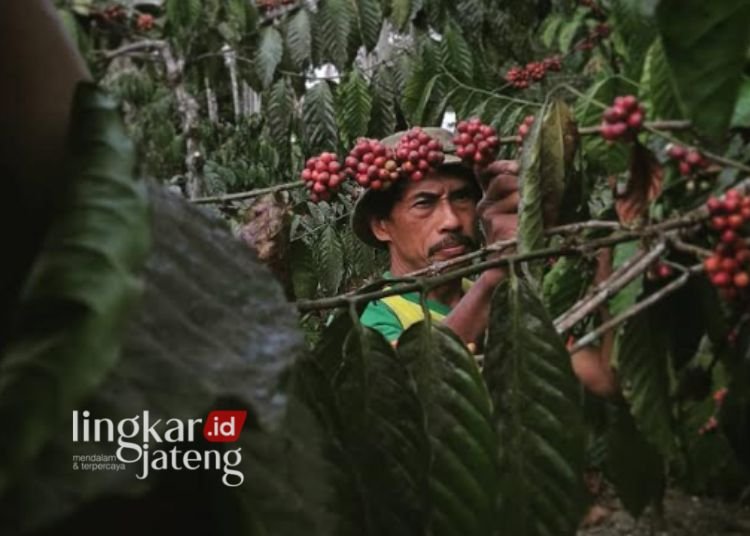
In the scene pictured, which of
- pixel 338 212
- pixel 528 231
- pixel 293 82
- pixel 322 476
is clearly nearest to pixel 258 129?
pixel 293 82

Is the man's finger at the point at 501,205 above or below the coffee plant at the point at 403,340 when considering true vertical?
above

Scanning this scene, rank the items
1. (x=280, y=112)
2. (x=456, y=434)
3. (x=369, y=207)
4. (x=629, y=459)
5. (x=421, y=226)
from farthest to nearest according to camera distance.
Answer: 1. (x=280, y=112)
2. (x=369, y=207)
3. (x=421, y=226)
4. (x=629, y=459)
5. (x=456, y=434)

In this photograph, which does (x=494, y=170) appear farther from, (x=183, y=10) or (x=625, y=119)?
(x=183, y=10)

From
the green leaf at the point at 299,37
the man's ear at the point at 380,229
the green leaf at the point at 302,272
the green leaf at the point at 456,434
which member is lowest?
the green leaf at the point at 456,434

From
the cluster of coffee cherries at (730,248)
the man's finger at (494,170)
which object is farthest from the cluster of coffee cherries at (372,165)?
the cluster of coffee cherries at (730,248)

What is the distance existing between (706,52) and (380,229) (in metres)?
1.39

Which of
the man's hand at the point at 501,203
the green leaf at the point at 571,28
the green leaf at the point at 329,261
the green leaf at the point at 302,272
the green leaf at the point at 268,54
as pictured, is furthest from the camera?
the green leaf at the point at 571,28

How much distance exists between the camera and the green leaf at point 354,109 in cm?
230

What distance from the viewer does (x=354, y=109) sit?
Result: 2.31 meters

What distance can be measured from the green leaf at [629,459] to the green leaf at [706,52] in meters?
0.50

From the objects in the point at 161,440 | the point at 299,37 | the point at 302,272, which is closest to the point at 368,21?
the point at 299,37

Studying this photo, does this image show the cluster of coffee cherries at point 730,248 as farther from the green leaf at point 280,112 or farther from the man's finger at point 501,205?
the green leaf at point 280,112

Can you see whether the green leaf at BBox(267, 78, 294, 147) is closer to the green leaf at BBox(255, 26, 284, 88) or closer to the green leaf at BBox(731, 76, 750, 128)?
the green leaf at BBox(255, 26, 284, 88)

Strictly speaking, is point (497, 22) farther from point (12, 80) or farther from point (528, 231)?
point (12, 80)
